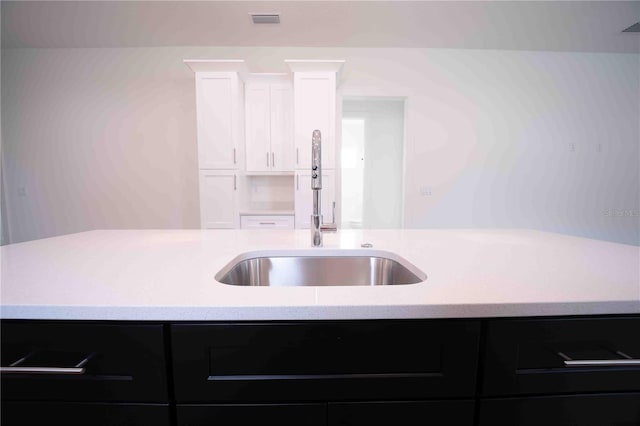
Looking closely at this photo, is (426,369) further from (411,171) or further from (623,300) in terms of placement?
(411,171)

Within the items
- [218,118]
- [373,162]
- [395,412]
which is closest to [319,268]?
[395,412]

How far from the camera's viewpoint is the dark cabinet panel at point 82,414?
54 centimetres

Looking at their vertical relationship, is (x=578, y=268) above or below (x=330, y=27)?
below

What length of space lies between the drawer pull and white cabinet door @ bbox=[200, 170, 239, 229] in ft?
8.22

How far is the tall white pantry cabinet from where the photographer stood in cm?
289

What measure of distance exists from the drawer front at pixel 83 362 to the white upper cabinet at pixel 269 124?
2.82 m

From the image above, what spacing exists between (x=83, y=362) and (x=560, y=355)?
0.94 meters

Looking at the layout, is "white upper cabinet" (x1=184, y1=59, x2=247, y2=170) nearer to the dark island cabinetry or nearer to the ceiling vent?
the ceiling vent

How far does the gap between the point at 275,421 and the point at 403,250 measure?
655 mm

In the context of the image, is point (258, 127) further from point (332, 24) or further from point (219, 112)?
point (332, 24)

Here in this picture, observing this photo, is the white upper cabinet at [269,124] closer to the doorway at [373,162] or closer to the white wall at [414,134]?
the white wall at [414,134]

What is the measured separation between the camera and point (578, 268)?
2.45 feet

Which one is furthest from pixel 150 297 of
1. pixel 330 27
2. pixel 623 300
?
pixel 330 27

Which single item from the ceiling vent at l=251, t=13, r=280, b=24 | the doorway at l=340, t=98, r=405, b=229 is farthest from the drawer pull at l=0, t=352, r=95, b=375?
the doorway at l=340, t=98, r=405, b=229
